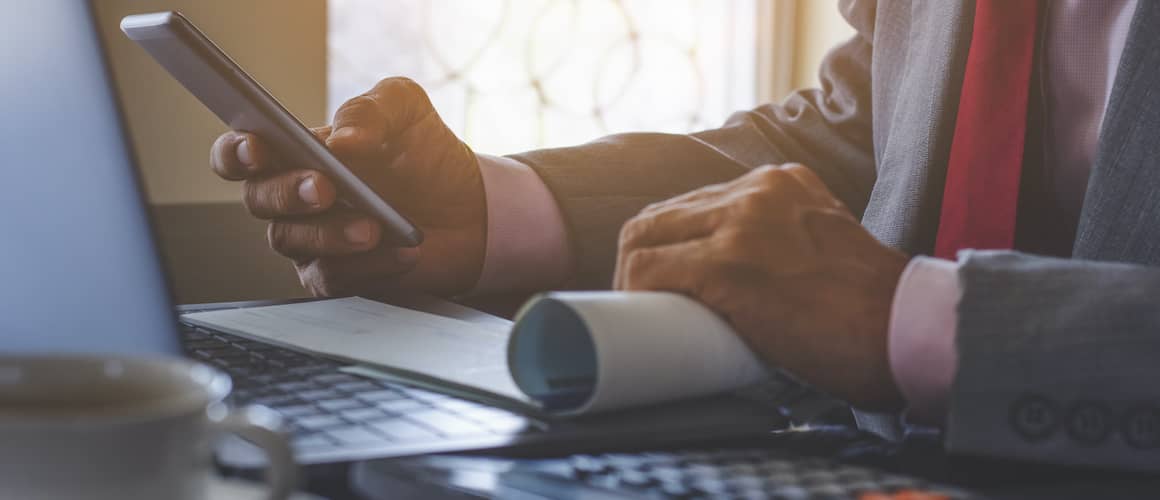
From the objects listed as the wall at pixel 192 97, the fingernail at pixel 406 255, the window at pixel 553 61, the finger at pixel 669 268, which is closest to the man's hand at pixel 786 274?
the finger at pixel 669 268

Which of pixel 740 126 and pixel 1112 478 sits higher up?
pixel 740 126

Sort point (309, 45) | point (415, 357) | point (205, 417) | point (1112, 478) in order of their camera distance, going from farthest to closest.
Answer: point (309, 45)
point (415, 357)
point (1112, 478)
point (205, 417)

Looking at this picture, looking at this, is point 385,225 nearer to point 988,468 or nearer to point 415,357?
point 415,357

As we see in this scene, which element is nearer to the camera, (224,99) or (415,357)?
(415,357)

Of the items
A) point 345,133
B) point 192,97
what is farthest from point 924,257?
point 192,97

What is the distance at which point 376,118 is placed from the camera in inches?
34.5

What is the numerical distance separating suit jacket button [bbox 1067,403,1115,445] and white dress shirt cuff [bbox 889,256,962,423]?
0.06 metres

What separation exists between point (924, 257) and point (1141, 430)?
126 mm

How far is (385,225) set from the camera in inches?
31.9

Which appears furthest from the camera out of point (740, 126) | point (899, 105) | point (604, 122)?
point (604, 122)

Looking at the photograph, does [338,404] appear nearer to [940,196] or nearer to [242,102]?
[242,102]

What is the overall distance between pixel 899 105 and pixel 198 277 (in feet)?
2.09

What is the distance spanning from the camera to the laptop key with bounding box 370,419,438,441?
424 millimetres

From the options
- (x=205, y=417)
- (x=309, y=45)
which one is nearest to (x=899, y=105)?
(x=205, y=417)
